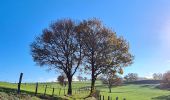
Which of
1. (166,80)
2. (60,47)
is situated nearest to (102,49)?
(60,47)

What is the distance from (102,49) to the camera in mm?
48531

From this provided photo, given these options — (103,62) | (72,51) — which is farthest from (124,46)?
(72,51)

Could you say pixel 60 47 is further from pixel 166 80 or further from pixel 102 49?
pixel 166 80

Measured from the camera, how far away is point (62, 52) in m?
56.0

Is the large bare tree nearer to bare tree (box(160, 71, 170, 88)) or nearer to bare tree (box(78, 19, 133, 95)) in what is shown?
bare tree (box(78, 19, 133, 95))

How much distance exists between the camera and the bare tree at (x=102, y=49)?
48.6 m

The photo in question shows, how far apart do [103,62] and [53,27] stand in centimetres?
1502

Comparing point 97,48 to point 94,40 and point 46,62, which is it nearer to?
point 94,40

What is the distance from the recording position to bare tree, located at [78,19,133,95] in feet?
159

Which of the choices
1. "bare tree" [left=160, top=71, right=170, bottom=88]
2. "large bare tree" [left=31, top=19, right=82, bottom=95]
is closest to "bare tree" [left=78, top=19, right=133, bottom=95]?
"large bare tree" [left=31, top=19, right=82, bottom=95]

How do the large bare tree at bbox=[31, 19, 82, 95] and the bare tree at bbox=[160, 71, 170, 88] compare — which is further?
the bare tree at bbox=[160, 71, 170, 88]

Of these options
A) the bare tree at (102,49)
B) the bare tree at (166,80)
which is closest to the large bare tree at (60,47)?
the bare tree at (102,49)

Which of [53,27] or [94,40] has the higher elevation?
[53,27]

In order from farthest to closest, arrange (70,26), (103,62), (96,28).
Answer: (70,26) < (96,28) < (103,62)
